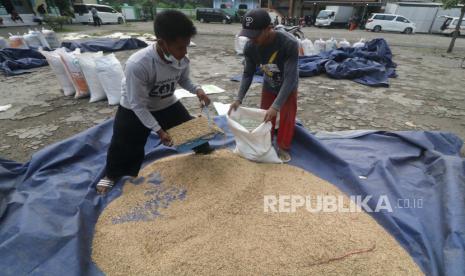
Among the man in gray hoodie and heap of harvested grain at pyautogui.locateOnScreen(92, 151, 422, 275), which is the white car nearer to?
heap of harvested grain at pyautogui.locateOnScreen(92, 151, 422, 275)

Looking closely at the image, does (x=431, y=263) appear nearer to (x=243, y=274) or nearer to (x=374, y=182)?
(x=374, y=182)

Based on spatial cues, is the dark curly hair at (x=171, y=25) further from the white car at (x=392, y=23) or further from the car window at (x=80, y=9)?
the car window at (x=80, y=9)

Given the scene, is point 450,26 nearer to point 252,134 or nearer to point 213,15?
point 213,15

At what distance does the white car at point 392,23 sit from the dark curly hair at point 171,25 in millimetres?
17858

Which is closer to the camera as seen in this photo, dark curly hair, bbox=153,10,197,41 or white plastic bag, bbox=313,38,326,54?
dark curly hair, bbox=153,10,197,41

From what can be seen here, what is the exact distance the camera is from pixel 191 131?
1.64m

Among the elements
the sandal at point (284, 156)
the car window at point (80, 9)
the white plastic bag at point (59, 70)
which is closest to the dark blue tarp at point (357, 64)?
the sandal at point (284, 156)

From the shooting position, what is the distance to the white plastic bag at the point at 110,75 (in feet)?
10.2

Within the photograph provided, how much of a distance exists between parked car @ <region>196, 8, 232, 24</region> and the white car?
947cm

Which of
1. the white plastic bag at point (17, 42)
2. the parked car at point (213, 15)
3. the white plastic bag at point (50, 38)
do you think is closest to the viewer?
the white plastic bag at point (17, 42)

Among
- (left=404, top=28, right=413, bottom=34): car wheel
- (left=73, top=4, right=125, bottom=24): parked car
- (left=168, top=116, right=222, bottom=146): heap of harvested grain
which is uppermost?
(left=168, top=116, right=222, bottom=146): heap of harvested grain

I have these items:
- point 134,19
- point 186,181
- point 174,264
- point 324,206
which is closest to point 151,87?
point 186,181

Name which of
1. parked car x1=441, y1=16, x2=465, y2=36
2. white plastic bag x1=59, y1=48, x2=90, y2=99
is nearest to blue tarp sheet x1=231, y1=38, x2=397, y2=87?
white plastic bag x1=59, y1=48, x2=90, y2=99

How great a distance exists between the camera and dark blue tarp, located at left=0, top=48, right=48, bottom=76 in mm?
4828
